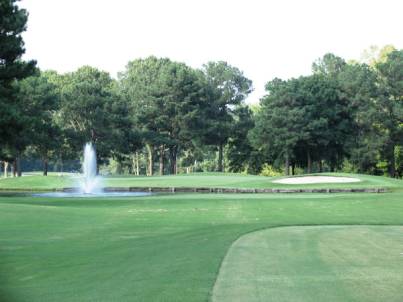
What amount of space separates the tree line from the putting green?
Answer: 44589mm

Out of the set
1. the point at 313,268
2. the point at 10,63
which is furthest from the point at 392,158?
the point at 313,268

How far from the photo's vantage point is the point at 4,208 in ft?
67.2

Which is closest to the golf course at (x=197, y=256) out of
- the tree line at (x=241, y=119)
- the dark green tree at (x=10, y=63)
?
the dark green tree at (x=10, y=63)

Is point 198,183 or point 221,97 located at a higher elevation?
point 221,97

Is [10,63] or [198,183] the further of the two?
[198,183]

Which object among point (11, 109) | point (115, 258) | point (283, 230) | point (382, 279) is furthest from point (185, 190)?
point (382, 279)

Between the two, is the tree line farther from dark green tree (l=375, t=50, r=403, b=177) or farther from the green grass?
the green grass

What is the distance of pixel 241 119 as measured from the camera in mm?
76000

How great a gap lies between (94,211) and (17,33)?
46.3 feet

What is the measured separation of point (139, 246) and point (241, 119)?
64467 millimetres

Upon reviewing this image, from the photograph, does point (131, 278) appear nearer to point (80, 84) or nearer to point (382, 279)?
point (382, 279)

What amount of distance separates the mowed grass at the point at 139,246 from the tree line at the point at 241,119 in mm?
36503

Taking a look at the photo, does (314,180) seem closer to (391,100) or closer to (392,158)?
(392,158)

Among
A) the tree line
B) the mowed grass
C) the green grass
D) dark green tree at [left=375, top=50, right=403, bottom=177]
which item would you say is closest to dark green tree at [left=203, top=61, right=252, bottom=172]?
the tree line
